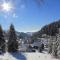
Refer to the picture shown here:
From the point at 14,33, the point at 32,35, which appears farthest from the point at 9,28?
the point at 32,35

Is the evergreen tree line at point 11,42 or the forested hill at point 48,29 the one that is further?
the forested hill at point 48,29

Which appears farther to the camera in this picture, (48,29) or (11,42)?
(48,29)

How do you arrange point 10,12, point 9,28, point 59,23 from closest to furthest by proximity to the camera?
point 10,12 → point 9,28 → point 59,23

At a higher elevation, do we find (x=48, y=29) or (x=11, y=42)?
(x=48, y=29)

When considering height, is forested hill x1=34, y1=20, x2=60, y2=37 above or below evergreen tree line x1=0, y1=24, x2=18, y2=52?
above

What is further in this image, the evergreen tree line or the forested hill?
the forested hill

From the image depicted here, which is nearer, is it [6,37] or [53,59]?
[53,59]

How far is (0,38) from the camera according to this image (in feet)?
97.4

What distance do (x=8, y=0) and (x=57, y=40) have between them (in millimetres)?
10983

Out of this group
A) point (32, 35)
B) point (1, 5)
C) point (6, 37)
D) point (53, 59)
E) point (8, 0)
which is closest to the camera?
point (8, 0)

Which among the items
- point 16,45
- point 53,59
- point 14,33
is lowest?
point 53,59

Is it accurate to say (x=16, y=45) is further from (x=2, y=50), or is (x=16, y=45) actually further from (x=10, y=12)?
(x=10, y=12)

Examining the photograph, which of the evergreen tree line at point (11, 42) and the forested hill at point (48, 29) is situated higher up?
the forested hill at point (48, 29)

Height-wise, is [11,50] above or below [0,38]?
below
